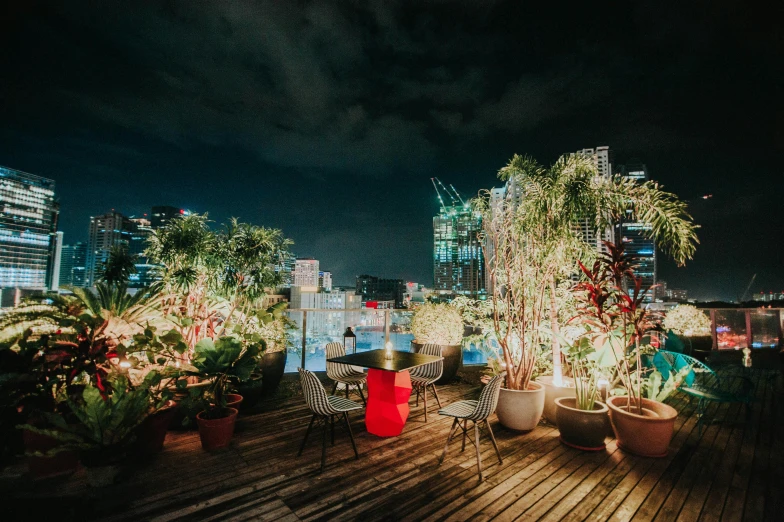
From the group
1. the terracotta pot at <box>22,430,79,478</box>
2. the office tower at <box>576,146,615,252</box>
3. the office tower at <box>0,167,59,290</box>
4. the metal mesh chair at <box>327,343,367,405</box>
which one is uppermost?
the office tower at <box>0,167,59,290</box>

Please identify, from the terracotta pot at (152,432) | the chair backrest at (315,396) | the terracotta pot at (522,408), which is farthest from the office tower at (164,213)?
the terracotta pot at (522,408)

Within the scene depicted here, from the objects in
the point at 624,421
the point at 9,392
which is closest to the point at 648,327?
the point at 624,421

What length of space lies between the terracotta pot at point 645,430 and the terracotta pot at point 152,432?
470 cm

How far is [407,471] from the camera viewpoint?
9.39 ft

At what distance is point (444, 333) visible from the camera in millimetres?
5773

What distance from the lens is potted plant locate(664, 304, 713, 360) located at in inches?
299

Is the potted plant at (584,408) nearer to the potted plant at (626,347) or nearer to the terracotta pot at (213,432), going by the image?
the potted plant at (626,347)

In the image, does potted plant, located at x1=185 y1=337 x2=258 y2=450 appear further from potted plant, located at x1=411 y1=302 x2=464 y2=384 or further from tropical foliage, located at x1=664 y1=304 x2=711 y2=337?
tropical foliage, located at x1=664 y1=304 x2=711 y2=337

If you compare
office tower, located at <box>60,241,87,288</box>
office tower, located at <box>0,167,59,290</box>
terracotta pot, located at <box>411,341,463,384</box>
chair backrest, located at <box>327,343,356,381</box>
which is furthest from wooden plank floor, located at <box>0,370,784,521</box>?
office tower, located at <box>60,241,87,288</box>

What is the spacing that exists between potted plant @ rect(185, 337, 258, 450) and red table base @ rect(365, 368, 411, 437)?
1.43 metres

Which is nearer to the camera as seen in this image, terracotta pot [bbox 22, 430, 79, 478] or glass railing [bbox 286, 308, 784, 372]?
terracotta pot [bbox 22, 430, 79, 478]

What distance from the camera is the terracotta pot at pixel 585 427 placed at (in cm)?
326

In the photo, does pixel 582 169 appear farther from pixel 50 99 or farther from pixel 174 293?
pixel 50 99

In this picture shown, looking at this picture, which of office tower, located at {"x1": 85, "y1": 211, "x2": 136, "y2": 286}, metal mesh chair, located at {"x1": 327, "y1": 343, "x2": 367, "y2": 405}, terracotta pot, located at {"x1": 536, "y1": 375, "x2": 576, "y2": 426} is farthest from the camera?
office tower, located at {"x1": 85, "y1": 211, "x2": 136, "y2": 286}
